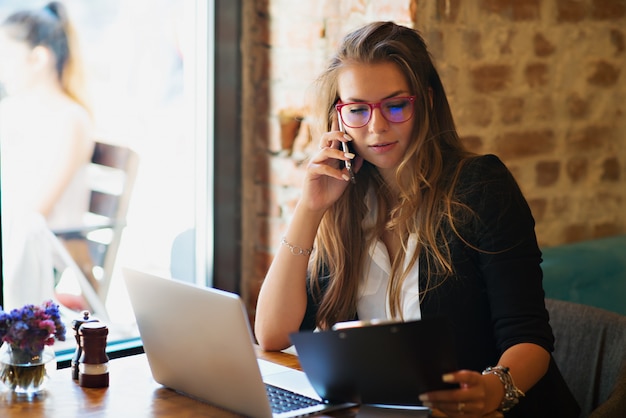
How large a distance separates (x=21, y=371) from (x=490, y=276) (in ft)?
2.87

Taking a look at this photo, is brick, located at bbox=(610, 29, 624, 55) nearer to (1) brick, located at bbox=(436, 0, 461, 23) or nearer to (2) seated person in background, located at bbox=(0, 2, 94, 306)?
(1) brick, located at bbox=(436, 0, 461, 23)

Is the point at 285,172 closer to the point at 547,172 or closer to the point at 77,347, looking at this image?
the point at 547,172

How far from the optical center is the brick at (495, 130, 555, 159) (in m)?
2.59

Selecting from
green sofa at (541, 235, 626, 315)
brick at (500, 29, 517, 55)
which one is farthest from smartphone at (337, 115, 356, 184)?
brick at (500, 29, 517, 55)

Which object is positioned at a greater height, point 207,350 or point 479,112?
point 479,112

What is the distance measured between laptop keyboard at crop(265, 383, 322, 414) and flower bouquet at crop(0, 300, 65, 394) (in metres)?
→ 0.41

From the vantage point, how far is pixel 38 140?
233 centimetres

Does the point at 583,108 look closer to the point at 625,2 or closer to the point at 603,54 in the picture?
the point at 603,54

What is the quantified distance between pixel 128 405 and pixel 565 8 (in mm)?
1845

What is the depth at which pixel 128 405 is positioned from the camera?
1.52 meters

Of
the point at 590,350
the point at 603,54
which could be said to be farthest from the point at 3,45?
the point at 603,54

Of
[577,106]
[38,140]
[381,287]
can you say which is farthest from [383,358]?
[577,106]

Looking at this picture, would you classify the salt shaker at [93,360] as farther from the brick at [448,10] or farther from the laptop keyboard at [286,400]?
the brick at [448,10]

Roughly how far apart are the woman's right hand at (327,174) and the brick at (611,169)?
1257 mm
